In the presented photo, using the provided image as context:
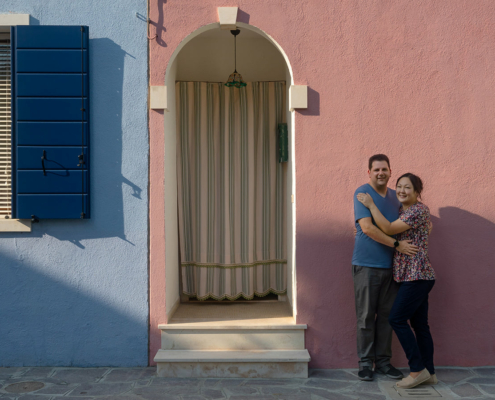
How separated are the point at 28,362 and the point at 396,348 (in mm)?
3428

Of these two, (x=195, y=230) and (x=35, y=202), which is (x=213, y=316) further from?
(x=35, y=202)

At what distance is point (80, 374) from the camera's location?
4.34 meters

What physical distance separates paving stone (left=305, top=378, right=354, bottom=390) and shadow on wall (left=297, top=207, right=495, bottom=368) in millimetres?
310

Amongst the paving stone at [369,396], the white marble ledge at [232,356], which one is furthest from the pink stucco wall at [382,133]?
the paving stone at [369,396]

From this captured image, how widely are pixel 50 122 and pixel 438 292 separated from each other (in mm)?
3929

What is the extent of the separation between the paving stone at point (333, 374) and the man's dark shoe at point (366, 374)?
83 mm

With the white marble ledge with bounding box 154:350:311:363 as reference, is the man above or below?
Answer: above

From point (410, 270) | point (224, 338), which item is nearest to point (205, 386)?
point (224, 338)

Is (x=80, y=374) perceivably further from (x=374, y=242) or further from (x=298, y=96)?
(x=298, y=96)

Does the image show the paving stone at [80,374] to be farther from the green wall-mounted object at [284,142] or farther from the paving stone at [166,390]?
the green wall-mounted object at [284,142]

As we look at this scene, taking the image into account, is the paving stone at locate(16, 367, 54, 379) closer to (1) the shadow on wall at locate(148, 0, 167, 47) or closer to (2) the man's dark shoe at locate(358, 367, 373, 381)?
(2) the man's dark shoe at locate(358, 367, 373, 381)

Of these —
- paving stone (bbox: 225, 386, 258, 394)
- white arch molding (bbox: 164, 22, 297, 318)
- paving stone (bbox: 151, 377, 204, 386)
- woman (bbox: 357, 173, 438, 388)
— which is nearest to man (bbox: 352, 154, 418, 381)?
woman (bbox: 357, 173, 438, 388)

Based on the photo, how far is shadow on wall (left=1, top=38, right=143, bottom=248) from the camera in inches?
179

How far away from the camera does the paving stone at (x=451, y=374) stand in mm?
4184
